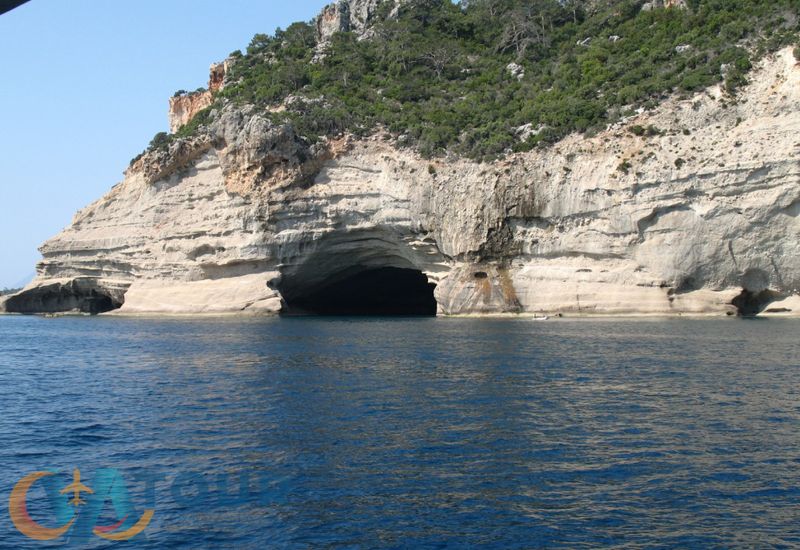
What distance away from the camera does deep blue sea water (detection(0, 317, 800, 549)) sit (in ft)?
37.2

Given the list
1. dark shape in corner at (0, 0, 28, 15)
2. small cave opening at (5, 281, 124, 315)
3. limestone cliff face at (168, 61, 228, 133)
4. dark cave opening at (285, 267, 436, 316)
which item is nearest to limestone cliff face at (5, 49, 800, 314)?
small cave opening at (5, 281, 124, 315)

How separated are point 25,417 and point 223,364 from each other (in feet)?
31.6

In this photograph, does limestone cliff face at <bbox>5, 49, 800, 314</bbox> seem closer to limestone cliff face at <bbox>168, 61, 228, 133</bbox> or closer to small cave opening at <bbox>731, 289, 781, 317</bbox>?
small cave opening at <bbox>731, 289, 781, 317</bbox>

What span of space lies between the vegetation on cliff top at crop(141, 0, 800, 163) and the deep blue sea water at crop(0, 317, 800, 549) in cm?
2645

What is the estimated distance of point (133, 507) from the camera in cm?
1227

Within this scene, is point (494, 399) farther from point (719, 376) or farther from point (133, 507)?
point (133, 507)

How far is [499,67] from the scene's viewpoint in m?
68.9

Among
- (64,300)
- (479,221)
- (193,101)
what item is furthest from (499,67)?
(64,300)

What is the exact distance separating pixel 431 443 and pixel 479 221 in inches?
1456

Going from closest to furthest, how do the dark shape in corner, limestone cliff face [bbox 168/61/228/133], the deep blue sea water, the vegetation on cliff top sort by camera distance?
1. the dark shape in corner
2. the deep blue sea water
3. the vegetation on cliff top
4. limestone cliff face [bbox 168/61/228/133]

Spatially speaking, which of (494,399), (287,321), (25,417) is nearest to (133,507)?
(25,417)

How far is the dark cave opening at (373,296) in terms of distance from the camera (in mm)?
65312

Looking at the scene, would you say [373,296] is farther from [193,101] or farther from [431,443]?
[431,443]

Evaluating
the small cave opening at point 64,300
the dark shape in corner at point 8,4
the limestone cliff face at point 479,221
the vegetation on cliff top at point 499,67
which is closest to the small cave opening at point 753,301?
the limestone cliff face at point 479,221
